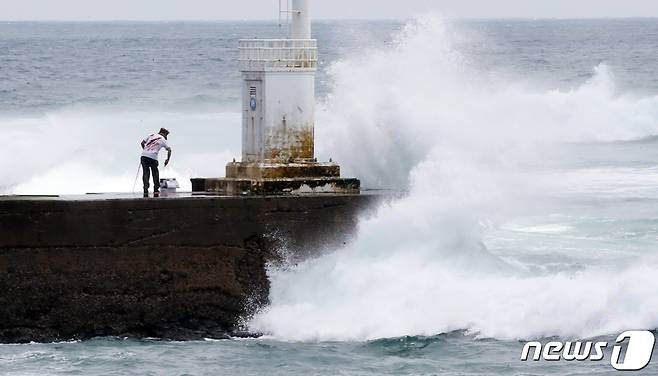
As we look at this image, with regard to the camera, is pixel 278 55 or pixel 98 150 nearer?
pixel 278 55

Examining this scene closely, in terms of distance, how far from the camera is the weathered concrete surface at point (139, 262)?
16.4 meters

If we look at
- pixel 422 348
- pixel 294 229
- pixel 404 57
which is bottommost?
pixel 422 348

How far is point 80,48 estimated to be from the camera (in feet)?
275

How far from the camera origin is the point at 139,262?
656 inches

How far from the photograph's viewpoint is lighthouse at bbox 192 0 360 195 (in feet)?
57.4

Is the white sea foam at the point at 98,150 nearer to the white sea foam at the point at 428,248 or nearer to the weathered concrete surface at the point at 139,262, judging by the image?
the white sea foam at the point at 428,248

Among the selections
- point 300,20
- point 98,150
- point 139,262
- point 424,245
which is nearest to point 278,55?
point 300,20

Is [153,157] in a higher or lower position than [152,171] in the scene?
higher

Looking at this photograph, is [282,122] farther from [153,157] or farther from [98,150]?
[98,150]

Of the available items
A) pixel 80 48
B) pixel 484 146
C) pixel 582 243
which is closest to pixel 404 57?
pixel 484 146

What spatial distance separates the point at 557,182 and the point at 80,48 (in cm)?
6065

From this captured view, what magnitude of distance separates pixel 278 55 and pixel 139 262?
278 cm

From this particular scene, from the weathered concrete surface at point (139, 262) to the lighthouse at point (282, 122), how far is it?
0.56 meters

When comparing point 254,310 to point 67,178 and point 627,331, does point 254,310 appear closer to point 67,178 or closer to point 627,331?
point 627,331
